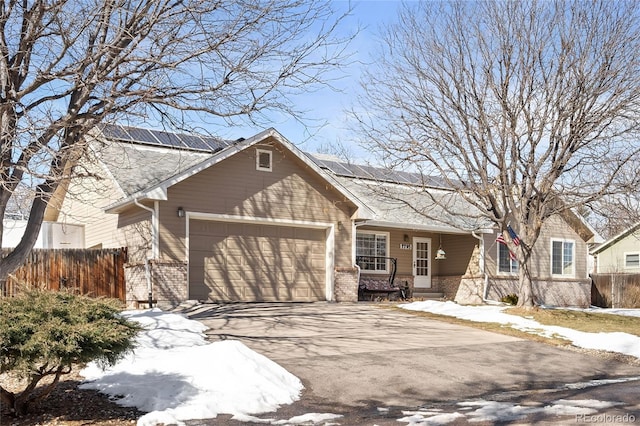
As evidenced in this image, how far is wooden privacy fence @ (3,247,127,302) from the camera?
57.7ft

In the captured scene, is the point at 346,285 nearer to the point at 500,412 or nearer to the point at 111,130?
the point at 111,130

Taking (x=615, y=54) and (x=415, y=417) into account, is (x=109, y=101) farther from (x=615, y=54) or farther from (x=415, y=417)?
(x=615, y=54)

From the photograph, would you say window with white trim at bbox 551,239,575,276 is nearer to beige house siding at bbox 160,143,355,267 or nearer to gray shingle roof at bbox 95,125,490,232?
gray shingle roof at bbox 95,125,490,232

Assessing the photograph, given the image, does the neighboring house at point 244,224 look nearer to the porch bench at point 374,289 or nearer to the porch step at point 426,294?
the porch bench at point 374,289

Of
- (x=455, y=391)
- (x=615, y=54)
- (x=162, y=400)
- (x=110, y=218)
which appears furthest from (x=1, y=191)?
(x=615, y=54)

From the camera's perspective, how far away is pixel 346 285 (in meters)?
20.9

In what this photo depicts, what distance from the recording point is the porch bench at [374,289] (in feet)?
75.5

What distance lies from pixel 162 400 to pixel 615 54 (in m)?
14.3

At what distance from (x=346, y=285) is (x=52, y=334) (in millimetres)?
14313

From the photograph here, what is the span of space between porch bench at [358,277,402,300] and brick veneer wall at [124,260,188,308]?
7.41m

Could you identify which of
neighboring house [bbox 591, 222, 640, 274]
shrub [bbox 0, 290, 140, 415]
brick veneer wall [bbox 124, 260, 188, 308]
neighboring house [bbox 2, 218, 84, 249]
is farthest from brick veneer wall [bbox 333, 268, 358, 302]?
neighboring house [bbox 591, 222, 640, 274]

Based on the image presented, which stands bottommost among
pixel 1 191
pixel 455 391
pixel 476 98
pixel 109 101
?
pixel 455 391

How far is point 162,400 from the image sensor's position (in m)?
8.26

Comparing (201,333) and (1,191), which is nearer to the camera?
(1,191)
